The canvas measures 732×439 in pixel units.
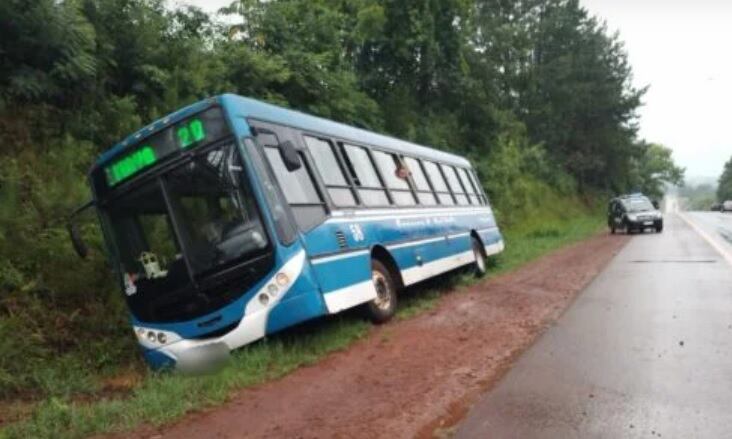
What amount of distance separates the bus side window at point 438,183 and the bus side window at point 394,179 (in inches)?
61.6

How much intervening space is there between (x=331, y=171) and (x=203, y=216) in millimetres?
2111

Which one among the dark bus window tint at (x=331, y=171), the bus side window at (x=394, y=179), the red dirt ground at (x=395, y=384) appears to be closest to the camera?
the red dirt ground at (x=395, y=384)

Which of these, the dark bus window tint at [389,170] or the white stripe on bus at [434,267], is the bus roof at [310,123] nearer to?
A: the dark bus window tint at [389,170]

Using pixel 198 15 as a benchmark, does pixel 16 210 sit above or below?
below

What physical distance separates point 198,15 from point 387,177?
26.4 ft

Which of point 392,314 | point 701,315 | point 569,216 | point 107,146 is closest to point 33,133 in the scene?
point 107,146

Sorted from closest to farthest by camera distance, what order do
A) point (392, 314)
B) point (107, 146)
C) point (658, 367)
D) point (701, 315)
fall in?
point (658, 367), point (701, 315), point (392, 314), point (107, 146)

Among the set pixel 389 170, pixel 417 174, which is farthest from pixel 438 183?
pixel 389 170

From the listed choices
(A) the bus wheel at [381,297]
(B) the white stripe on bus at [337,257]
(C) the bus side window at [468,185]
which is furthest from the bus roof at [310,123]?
(C) the bus side window at [468,185]

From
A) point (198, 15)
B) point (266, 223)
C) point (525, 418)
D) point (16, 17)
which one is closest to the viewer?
point (525, 418)

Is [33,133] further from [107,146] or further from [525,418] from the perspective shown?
[525,418]

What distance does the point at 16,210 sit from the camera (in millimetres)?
9422

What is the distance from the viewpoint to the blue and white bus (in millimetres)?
7383

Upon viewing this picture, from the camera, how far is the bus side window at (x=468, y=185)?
15.6 m
